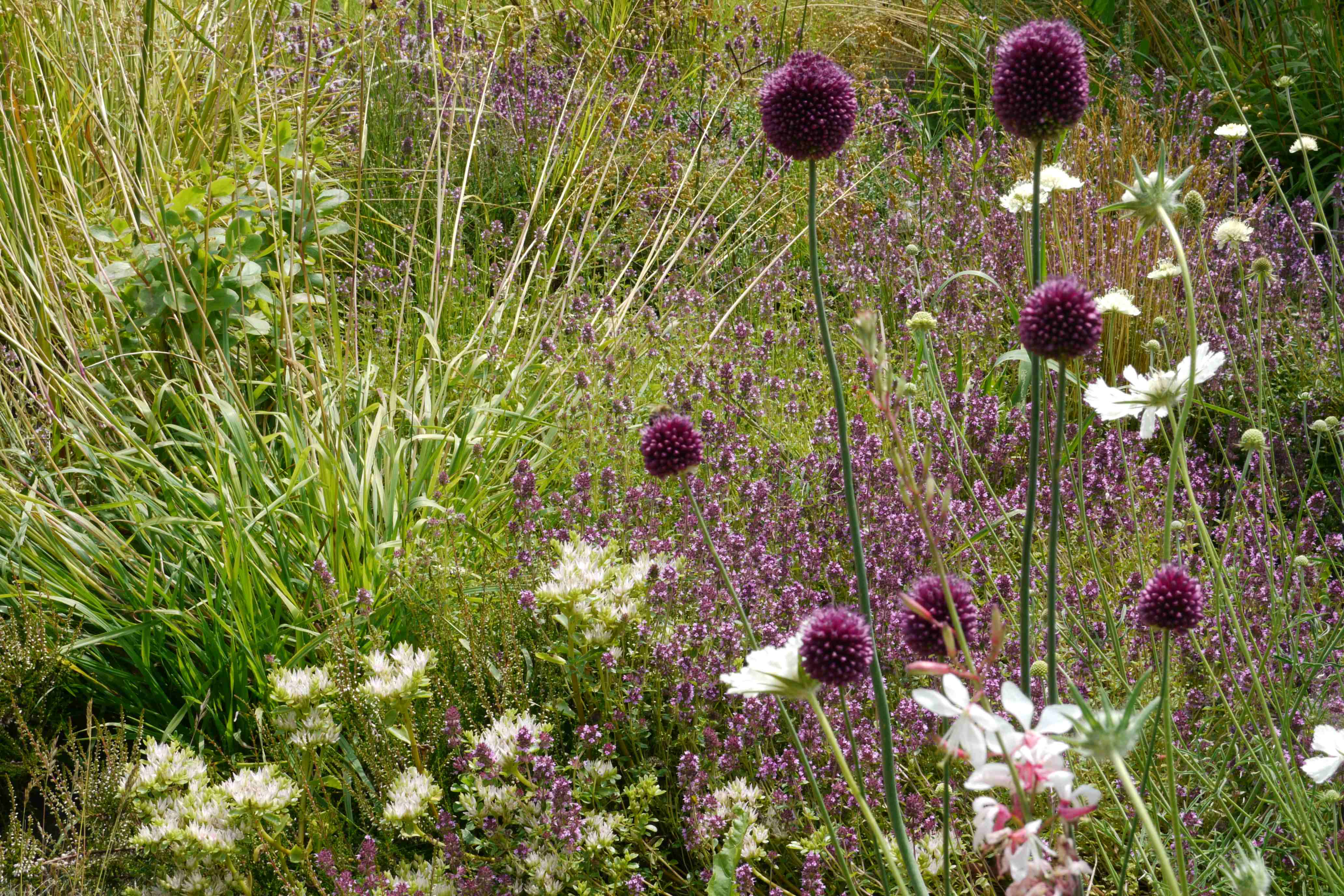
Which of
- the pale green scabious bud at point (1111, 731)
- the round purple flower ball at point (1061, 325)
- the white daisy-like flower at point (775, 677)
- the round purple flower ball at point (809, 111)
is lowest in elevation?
the white daisy-like flower at point (775, 677)

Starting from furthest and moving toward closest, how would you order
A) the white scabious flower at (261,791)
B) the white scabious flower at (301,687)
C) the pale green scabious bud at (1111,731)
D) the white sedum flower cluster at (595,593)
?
1. the white sedum flower cluster at (595,593)
2. the white scabious flower at (301,687)
3. the white scabious flower at (261,791)
4. the pale green scabious bud at (1111,731)

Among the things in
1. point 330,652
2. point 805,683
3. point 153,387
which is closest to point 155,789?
point 330,652

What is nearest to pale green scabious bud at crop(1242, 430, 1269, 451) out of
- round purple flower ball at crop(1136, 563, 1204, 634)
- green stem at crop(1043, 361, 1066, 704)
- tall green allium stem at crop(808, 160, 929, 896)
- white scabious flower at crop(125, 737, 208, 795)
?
round purple flower ball at crop(1136, 563, 1204, 634)

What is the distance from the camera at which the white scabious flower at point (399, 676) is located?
1.97 metres

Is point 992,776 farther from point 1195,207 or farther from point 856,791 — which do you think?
point 1195,207


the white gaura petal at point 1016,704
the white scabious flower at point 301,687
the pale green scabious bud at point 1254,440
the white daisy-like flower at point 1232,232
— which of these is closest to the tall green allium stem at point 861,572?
the white gaura petal at point 1016,704

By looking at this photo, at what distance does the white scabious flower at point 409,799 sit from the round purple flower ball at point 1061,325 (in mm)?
1255

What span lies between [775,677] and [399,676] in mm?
1173

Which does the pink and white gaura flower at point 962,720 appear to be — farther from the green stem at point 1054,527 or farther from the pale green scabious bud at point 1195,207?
the pale green scabious bud at point 1195,207

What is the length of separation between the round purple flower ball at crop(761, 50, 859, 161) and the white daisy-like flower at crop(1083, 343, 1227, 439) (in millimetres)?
460

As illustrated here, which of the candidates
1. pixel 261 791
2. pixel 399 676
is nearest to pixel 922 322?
pixel 399 676

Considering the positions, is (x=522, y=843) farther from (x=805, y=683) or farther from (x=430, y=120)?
(x=430, y=120)

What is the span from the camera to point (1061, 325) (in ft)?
3.25

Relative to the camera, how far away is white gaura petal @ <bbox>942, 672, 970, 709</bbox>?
87 centimetres
